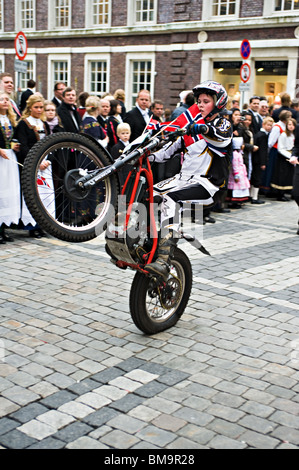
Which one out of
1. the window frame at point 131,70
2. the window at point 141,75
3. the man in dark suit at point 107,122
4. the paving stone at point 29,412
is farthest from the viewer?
the window at point 141,75

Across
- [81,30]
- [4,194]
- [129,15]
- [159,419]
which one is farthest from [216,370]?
[81,30]

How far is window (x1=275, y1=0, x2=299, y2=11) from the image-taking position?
19.9 meters

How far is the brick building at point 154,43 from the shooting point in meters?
20.5

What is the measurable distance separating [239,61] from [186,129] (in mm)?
17956

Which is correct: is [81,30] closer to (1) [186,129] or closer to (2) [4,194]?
(2) [4,194]

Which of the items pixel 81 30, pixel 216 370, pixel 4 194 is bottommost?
pixel 216 370

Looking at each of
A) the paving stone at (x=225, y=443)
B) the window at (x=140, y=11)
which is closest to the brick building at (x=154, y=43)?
the window at (x=140, y=11)

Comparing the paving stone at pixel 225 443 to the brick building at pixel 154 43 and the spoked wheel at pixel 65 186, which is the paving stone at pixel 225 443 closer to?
the spoked wheel at pixel 65 186

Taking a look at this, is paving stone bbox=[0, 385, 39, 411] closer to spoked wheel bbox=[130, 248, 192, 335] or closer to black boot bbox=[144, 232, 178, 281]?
spoked wheel bbox=[130, 248, 192, 335]

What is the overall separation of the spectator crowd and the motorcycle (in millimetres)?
164

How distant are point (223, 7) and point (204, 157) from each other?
18438 mm

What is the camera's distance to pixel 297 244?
8.97 metres

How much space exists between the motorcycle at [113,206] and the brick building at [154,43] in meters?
15.9

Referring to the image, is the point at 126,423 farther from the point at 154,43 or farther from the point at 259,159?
the point at 154,43
